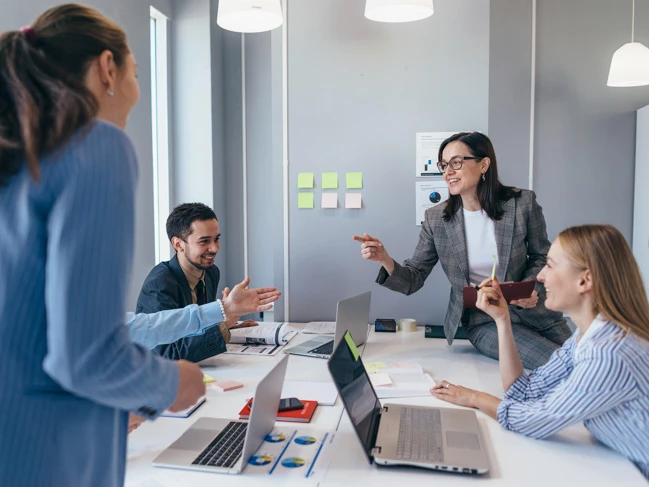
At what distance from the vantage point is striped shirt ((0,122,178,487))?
0.79 m

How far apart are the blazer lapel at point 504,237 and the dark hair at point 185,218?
1254mm

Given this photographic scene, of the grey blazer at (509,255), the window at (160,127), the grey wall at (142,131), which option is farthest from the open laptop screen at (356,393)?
the window at (160,127)

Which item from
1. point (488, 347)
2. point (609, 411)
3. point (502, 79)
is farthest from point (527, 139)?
point (609, 411)

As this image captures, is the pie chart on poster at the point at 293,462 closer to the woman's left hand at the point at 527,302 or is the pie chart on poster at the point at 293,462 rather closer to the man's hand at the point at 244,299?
the man's hand at the point at 244,299

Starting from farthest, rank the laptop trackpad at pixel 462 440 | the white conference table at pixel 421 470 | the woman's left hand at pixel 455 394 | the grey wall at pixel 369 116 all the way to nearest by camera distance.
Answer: the grey wall at pixel 369 116
the woman's left hand at pixel 455 394
the laptop trackpad at pixel 462 440
the white conference table at pixel 421 470

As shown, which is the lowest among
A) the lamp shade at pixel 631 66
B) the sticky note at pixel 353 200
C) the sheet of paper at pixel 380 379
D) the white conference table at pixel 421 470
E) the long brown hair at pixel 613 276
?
the white conference table at pixel 421 470

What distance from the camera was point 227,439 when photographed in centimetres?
143

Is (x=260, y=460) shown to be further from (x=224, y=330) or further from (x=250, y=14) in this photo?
(x=250, y=14)

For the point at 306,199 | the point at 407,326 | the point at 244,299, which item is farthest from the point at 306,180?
the point at 244,299

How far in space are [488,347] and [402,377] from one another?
0.52 m

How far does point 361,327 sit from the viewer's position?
246 centimetres

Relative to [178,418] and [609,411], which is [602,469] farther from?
[178,418]

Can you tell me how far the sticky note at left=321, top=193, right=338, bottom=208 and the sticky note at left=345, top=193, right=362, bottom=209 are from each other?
2.3 inches

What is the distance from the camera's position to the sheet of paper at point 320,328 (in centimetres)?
272
